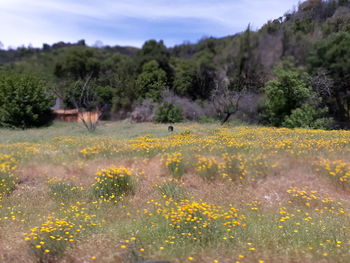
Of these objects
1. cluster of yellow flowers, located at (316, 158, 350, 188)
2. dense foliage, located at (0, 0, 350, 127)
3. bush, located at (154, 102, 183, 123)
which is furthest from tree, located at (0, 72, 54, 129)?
cluster of yellow flowers, located at (316, 158, 350, 188)

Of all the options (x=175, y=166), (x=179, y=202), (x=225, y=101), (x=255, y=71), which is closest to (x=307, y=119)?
(x=225, y=101)

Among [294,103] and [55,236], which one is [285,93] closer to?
[294,103]

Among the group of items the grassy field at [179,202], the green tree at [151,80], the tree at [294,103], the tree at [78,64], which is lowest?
the grassy field at [179,202]

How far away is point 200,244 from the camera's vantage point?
4.14m

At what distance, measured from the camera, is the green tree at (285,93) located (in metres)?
19.8

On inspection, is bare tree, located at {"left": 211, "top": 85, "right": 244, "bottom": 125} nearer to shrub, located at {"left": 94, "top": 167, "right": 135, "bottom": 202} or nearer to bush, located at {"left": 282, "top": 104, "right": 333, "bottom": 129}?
bush, located at {"left": 282, "top": 104, "right": 333, "bottom": 129}

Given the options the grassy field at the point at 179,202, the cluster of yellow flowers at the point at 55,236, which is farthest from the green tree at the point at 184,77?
the cluster of yellow flowers at the point at 55,236

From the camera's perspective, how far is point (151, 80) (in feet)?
99.5

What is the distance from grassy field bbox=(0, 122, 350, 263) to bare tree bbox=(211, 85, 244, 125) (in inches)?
454

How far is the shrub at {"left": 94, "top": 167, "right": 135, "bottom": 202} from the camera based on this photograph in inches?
258

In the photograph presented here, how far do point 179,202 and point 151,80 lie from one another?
25028 millimetres

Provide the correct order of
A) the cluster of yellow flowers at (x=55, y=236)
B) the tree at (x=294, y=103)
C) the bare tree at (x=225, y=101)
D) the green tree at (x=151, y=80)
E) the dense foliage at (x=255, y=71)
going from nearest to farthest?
the cluster of yellow flowers at (x=55, y=236) < the tree at (x=294, y=103) < the dense foliage at (x=255, y=71) < the bare tree at (x=225, y=101) < the green tree at (x=151, y=80)

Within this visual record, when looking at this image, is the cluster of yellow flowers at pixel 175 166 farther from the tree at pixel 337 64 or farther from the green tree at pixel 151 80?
the green tree at pixel 151 80

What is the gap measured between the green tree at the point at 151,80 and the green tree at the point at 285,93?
34.9 ft
